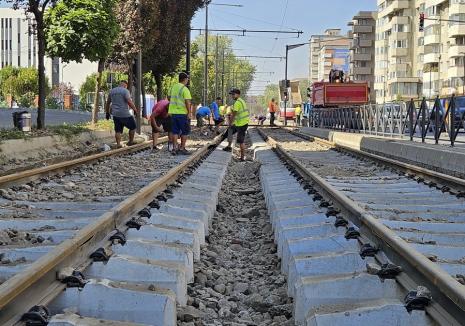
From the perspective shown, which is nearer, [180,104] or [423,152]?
[423,152]

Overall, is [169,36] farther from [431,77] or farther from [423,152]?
[431,77]

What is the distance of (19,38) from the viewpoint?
11131cm

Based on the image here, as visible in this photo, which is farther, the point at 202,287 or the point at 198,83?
the point at 198,83

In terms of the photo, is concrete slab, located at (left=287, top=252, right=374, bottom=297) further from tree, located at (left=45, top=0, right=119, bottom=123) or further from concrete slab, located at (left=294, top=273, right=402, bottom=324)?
tree, located at (left=45, top=0, right=119, bottom=123)

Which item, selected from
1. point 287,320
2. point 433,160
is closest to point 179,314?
point 287,320

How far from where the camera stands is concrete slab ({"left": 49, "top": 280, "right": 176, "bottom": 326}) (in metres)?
3.38

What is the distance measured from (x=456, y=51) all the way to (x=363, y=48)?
5520 cm

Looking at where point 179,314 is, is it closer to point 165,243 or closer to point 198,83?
point 165,243

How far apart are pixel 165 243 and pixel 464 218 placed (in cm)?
303

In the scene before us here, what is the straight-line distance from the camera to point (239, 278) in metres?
5.23

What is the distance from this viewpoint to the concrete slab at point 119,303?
133 inches

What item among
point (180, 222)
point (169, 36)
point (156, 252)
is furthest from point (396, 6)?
point (156, 252)

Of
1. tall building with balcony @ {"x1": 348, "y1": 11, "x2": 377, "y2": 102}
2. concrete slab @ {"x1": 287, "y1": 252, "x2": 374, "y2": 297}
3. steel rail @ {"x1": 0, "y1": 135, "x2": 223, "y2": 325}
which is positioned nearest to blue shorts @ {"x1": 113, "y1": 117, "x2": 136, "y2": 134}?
steel rail @ {"x1": 0, "y1": 135, "x2": 223, "y2": 325}

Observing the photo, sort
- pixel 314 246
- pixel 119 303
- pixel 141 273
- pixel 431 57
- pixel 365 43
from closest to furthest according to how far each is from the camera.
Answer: pixel 119 303 → pixel 141 273 → pixel 314 246 → pixel 431 57 → pixel 365 43
